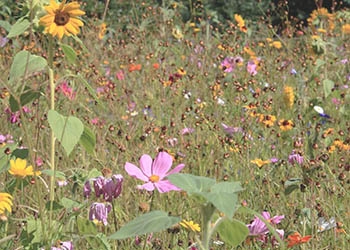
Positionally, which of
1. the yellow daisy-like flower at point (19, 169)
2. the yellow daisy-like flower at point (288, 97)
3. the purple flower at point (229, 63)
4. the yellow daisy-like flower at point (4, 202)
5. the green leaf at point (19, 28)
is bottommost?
the purple flower at point (229, 63)

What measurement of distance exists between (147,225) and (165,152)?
0.53m

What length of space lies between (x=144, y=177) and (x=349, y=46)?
128 inches

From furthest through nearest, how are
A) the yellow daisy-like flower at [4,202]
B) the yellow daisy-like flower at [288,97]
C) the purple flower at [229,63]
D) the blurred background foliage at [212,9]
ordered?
1. the blurred background foliage at [212,9]
2. the purple flower at [229,63]
3. the yellow daisy-like flower at [288,97]
4. the yellow daisy-like flower at [4,202]

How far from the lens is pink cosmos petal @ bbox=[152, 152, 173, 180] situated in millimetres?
1516

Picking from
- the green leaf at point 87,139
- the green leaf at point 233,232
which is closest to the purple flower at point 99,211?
the green leaf at point 87,139

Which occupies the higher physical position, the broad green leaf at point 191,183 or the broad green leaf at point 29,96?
the broad green leaf at point 191,183

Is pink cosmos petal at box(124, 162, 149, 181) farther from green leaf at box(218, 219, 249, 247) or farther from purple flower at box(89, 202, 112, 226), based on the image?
green leaf at box(218, 219, 249, 247)

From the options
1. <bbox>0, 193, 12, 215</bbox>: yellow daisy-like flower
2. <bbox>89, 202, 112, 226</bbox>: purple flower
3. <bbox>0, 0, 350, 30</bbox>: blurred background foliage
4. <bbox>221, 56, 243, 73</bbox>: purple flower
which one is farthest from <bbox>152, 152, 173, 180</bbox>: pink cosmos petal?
<bbox>0, 0, 350, 30</bbox>: blurred background foliage

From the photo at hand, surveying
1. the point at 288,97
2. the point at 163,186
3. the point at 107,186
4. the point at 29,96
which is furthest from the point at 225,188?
the point at 288,97

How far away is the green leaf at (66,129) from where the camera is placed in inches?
A: 62.4

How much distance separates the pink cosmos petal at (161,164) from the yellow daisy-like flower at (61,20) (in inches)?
12.4

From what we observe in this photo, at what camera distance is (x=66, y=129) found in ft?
5.26

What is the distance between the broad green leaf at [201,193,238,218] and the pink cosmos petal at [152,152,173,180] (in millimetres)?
453

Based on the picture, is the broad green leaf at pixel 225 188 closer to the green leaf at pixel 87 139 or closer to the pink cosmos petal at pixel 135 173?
the pink cosmos petal at pixel 135 173
